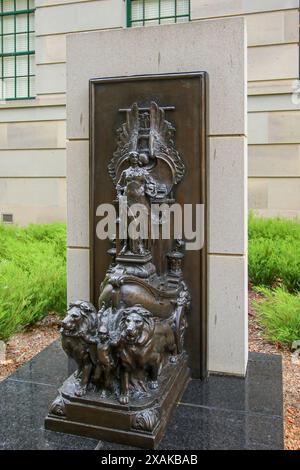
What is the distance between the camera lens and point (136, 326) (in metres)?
3.00

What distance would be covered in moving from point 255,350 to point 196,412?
1826 mm

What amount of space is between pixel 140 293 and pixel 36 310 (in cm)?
252

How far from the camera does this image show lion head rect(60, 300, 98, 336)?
10.1 ft

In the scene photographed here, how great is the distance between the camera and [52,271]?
669 cm

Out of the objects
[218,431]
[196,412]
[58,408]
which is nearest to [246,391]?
[196,412]

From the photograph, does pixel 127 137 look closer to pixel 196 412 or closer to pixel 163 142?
pixel 163 142

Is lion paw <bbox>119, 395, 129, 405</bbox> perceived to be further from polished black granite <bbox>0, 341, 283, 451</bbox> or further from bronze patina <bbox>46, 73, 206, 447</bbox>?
polished black granite <bbox>0, 341, 283, 451</bbox>

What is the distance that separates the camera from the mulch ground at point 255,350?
364 centimetres

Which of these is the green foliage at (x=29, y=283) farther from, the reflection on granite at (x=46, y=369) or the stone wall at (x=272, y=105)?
the stone wall at (x=272, y=105)

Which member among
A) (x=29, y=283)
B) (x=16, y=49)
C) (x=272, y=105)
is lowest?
(x=29, y=283)

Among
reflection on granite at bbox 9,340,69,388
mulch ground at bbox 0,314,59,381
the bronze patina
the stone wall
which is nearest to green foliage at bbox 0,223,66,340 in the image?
mulch ground at bbox 0,314,59,381

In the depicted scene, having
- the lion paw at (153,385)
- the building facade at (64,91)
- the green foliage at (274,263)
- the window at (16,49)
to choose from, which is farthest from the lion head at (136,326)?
the window at (16,49)

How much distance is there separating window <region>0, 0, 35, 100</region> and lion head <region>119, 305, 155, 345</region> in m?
11.6

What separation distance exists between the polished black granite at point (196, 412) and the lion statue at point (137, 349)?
376 millimetres
